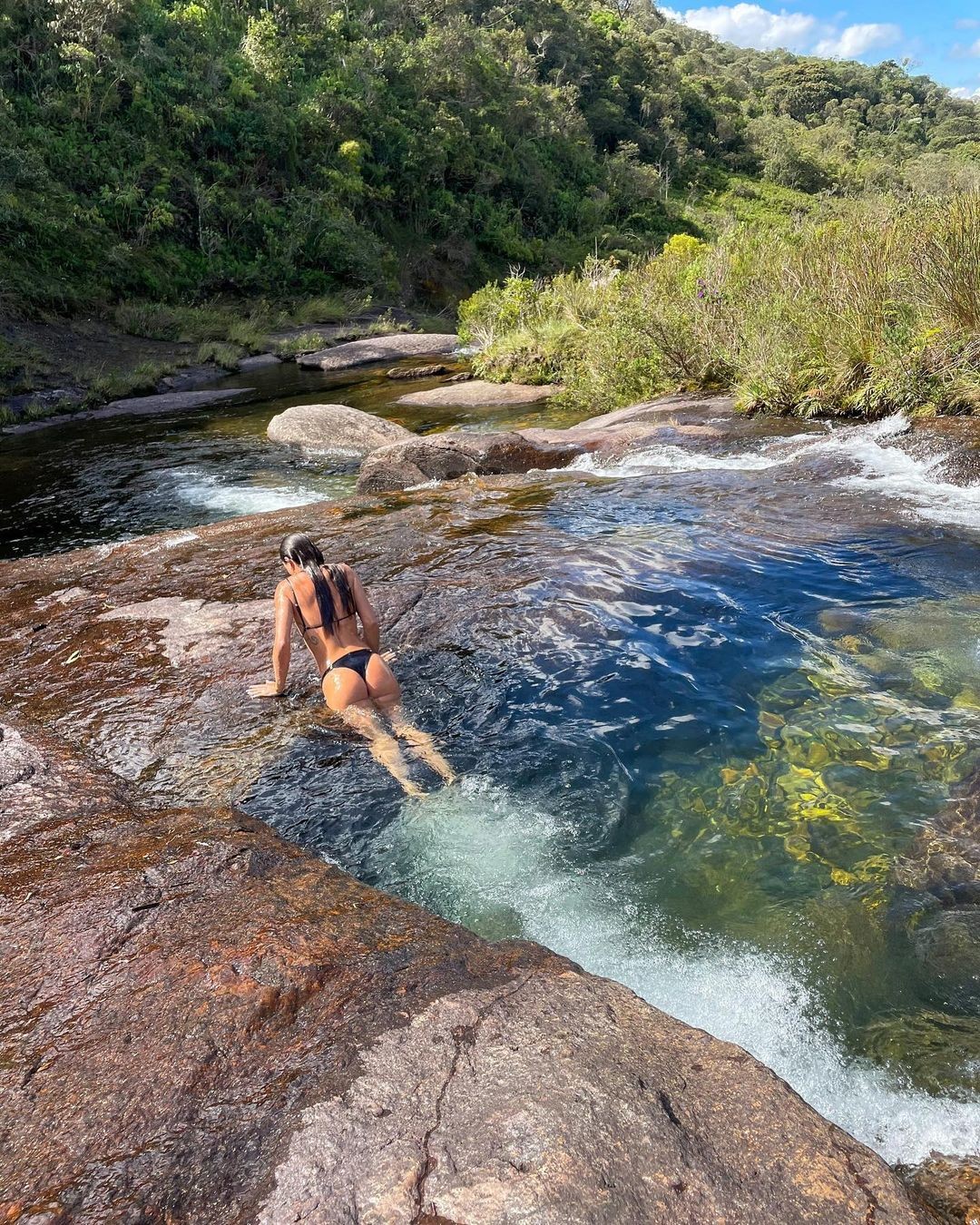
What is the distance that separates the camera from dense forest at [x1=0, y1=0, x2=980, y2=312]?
27.2m

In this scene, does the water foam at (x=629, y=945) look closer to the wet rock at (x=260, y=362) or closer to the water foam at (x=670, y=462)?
the water foam at (x=670, y=462)

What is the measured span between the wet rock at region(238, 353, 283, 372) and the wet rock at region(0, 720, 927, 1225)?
2278 cm

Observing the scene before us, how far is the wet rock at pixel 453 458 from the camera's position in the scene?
10078mm

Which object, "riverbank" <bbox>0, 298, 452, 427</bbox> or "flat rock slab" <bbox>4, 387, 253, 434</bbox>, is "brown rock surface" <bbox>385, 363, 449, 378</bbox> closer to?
"flat rock slab" <bbox>4, 387, 253, 434</bbox>

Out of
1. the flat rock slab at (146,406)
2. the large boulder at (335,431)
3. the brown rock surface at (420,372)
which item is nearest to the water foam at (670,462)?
the large boulder at (335,431)

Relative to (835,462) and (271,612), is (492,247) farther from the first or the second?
(271,612)

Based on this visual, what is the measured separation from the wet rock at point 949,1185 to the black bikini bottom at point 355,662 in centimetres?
324

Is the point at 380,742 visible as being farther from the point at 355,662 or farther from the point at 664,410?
the point at 664,410

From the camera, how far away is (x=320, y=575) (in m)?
4.62

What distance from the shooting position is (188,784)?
13.3 ft

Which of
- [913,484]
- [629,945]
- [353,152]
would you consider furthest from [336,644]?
[353,152]

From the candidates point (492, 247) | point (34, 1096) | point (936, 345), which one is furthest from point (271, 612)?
point (492, 247)

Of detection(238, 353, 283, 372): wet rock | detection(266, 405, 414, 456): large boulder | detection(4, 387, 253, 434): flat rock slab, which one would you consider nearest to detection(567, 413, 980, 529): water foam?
detection(266, 405, 414, 456): large boulder

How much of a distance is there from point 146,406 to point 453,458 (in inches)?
421
